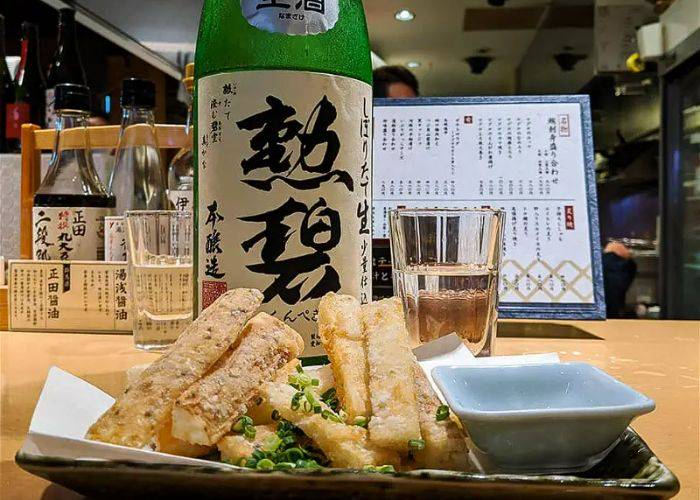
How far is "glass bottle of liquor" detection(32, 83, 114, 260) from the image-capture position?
3.32 feet

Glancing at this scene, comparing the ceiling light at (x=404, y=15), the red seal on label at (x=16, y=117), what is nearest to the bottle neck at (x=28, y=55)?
the red seal on label at (x=16, y=117)

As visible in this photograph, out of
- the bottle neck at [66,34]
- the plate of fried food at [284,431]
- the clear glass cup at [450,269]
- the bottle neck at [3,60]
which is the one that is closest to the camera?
the plate of fried food at [284,431]

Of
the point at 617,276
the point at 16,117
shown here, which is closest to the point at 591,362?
the point at 16,117

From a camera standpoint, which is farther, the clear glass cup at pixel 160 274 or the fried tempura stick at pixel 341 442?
the clear glass cup at pixel 160 274

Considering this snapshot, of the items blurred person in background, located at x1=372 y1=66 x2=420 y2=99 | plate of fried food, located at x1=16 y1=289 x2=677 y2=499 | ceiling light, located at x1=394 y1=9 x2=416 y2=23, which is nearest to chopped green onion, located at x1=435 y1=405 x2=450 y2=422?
plate of fried food, located at x1=16 y1=289 x2=677 y2=499

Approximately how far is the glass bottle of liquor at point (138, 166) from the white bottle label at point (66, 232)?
0.37 feet

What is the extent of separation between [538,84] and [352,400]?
483cm

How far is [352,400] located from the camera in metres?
0.44

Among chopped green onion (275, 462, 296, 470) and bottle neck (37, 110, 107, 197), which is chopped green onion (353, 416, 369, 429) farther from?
bottle neck (37, 110, 107, 197)

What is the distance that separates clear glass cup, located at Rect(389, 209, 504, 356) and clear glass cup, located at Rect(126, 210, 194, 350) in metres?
0.29

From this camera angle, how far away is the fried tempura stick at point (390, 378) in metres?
0.40

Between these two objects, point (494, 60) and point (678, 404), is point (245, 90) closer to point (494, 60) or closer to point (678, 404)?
point (678, 404)

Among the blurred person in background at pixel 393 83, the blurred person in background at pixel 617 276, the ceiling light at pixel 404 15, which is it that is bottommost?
the blurred person in background at pixel 617 276

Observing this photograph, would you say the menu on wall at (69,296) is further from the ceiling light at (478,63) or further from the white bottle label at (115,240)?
the ceiling light at (478,63)
